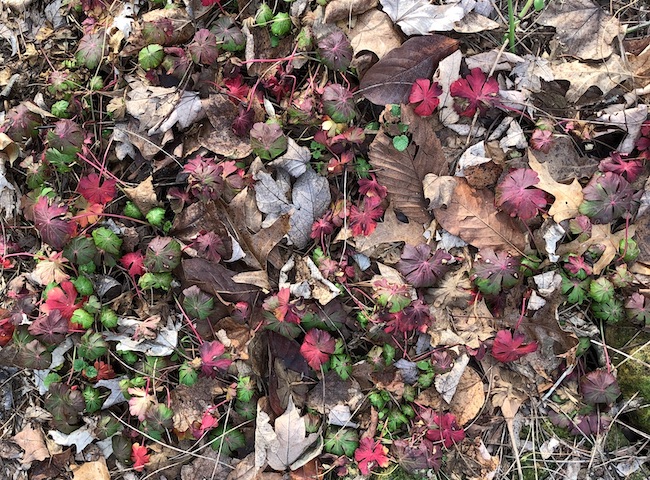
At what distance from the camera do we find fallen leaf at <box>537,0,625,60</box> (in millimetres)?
2646

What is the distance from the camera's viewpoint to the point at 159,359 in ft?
8.87

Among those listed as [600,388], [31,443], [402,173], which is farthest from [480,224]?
[31,443]

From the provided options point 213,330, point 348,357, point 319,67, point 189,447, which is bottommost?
point 189,447

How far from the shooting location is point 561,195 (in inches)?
102

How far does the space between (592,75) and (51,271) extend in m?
2.92

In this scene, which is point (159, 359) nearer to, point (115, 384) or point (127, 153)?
point (115, 384)

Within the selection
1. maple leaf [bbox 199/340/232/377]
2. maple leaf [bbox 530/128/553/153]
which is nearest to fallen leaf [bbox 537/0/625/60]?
maple leaf [bbox 530/128/553/153]

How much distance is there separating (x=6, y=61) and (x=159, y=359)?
1950mm

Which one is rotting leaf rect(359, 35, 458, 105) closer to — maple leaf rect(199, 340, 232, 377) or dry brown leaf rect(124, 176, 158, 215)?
dry brown leaf rect(124, 176, 158, 215)

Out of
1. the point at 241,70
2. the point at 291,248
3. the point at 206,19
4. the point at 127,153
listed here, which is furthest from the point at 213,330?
the point at 206,19

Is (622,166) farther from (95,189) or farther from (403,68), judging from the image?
(95,189)

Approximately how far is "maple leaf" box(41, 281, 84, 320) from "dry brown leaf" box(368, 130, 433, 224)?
1.68m

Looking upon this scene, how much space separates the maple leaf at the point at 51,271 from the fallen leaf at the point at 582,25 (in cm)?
278

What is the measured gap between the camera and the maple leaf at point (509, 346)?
2.54 meters
